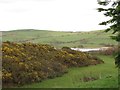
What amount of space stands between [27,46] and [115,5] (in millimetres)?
18616

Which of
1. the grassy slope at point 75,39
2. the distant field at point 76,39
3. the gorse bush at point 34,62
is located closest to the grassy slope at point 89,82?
the gorse bush at point 34,62

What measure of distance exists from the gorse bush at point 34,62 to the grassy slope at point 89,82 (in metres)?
1.03

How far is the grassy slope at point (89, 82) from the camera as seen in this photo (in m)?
25.1

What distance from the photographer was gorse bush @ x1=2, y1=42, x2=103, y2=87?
28138 millimetres

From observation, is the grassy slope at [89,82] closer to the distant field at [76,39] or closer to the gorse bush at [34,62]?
the gorse bush at [34,62]

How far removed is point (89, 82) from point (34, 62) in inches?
292

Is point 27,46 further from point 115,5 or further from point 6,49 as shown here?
point 115,5

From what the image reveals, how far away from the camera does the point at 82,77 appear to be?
100 feet

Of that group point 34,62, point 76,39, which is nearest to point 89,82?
point 34,62

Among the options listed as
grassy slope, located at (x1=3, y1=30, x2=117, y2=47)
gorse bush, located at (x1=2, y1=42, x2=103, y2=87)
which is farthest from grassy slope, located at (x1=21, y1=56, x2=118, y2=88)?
grassy slope, located at (x1=3, y1=30, x2=117, y2=47)

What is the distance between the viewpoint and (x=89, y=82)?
2686 centimetres

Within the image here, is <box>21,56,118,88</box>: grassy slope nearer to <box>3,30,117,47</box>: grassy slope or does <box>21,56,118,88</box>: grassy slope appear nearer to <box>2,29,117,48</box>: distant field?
<box>2,29,117,48</box>: distant field

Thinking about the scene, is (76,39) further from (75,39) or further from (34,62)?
(34,62)

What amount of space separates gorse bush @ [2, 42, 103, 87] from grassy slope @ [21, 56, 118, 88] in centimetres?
103
